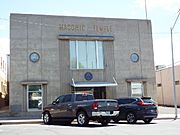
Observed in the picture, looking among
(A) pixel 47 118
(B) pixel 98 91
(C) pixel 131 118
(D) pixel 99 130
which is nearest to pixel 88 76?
(B) pixel 98 91

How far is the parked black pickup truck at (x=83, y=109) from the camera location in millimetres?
18403

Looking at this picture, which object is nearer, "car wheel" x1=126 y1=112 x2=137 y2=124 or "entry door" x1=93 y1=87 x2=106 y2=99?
"car wheel" x1=126 y1=112 x2=137 y2=124

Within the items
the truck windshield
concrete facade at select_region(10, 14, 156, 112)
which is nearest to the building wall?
concrete facade at select_region(10, 14, 156, 112)

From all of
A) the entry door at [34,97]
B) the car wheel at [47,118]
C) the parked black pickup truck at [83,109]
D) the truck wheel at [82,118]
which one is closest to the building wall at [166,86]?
the entry door at [34,97]

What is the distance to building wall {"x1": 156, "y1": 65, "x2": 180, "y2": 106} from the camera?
44594 millimetres

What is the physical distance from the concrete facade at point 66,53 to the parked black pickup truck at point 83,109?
996cm

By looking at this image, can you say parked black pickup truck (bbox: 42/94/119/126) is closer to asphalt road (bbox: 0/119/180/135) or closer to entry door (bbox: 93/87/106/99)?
asphalt road (bbox: 0/119/180/135)

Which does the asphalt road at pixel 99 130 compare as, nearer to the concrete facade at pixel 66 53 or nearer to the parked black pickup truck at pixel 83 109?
the parked black pickup truck at pixel 83 109

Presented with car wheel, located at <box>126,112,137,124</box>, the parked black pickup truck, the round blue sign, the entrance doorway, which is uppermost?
the round blue sign

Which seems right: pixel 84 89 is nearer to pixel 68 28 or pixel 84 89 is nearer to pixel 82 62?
pixel 82 62

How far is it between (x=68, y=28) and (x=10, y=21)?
5.38m

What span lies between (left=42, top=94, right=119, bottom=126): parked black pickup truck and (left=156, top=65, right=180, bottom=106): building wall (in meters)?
26.9

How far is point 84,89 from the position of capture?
32.4m

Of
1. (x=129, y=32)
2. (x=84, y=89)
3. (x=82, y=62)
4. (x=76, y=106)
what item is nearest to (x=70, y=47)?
(x=82, y=62)
